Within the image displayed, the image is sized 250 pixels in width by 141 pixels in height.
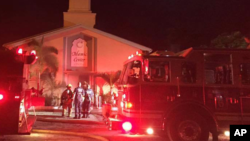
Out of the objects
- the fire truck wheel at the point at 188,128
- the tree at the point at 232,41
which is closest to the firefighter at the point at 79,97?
the fire truck wheel at the point at 188,128

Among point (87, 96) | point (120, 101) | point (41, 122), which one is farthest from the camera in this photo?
point (87, 96)

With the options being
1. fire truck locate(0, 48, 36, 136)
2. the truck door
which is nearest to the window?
the truck door

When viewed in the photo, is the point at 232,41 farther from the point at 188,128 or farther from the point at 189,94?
the point at 188,128

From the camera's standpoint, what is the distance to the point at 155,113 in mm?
7211

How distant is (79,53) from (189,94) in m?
14.3

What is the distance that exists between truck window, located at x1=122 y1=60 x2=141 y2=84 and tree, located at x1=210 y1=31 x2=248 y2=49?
39.5 ft

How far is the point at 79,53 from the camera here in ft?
67.5

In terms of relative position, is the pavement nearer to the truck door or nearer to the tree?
the truck door

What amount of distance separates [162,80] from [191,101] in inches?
34.9

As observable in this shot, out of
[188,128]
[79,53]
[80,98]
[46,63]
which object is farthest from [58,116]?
[188,128]

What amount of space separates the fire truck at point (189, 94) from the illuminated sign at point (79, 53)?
535 inches

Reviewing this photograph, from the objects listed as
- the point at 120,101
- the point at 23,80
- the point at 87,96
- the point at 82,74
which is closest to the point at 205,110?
the point at 120,101

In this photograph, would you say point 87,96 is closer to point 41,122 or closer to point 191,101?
point 41,122

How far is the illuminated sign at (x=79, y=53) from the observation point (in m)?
20.5
